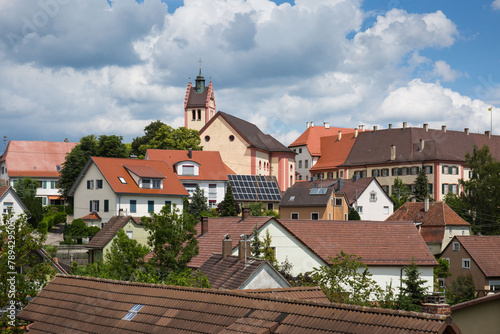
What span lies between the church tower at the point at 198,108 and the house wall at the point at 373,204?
5613cm

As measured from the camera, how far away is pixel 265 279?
84.6 feet

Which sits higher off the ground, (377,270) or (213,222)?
(213,222)

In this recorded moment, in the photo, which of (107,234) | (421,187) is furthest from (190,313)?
(421,187)

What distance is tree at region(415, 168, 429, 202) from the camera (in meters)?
86.8

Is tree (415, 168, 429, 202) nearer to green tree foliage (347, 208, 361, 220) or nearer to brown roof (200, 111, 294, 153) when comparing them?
green tree foliage (347, 208, 361, 220)

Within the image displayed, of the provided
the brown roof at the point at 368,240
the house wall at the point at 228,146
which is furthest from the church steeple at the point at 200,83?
the brown roof at the point at 368,240

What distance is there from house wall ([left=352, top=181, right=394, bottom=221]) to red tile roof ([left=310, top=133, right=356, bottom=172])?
3466 centimetres

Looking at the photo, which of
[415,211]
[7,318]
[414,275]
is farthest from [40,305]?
[415,211]

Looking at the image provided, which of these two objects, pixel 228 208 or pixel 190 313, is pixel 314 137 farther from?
pixel 190 313

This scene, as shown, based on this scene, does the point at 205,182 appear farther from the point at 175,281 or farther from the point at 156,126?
the point at 175,281

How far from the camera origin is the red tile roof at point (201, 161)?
79250 mm

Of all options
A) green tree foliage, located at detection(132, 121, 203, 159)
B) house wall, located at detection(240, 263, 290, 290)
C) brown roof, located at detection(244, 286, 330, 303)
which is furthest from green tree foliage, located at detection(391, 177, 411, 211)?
brown roof, located at detection(244, 286, 330, 303)

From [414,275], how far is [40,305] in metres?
19.4

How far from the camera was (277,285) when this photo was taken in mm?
26016
